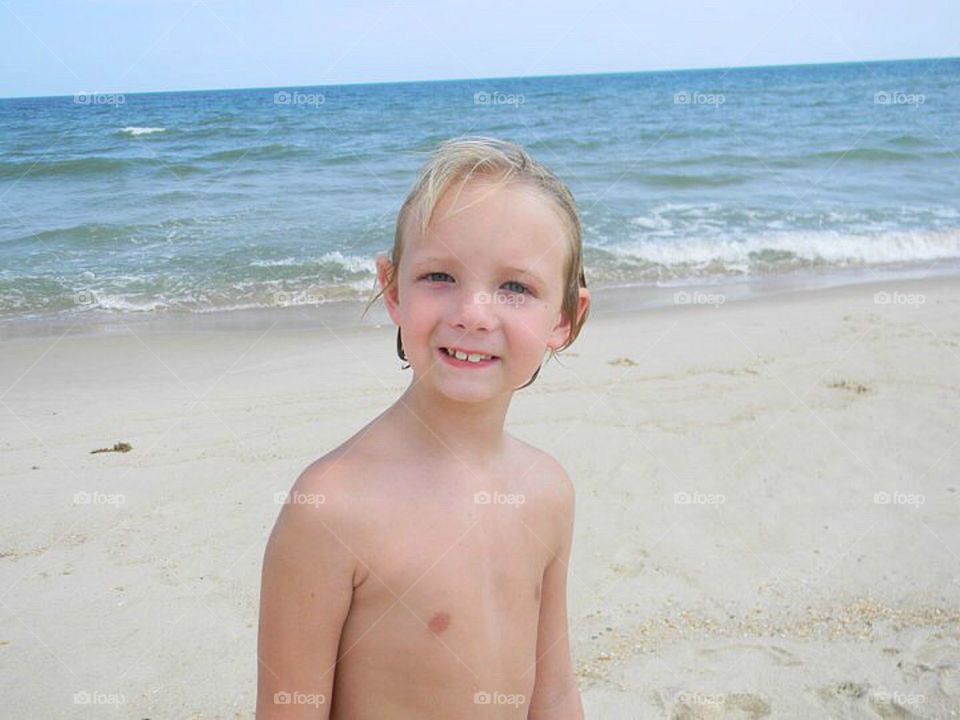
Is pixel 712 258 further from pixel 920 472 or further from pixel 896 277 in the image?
pixel 920 472

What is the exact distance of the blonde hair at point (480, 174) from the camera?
1.60 meters

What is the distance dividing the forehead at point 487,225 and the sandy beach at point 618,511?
6.02 feet

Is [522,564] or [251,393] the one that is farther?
[251,393]

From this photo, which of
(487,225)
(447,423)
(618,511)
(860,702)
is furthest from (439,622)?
(618,511)

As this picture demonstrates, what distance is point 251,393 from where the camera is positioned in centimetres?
557

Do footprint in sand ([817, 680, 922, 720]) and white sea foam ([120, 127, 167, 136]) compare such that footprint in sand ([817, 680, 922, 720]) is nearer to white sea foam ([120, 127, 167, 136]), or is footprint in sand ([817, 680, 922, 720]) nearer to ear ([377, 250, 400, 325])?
ear ([377, 250, 400, 325])

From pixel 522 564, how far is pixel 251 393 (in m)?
4.03

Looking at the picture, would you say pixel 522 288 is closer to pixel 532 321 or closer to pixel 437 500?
pixel 532 321

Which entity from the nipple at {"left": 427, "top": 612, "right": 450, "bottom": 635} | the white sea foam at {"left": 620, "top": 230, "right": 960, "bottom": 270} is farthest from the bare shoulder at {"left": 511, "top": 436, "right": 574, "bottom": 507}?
the white sea foam at {"left": 620, "top": 230, "right": 960, "bottom": 270}

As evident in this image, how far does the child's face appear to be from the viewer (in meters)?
1.56

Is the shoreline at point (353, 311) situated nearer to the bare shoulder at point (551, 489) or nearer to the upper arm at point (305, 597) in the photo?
the bare shoulder at point (551, 489)

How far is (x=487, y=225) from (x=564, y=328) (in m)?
0.33

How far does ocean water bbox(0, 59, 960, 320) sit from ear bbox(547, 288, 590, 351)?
695 centimetres

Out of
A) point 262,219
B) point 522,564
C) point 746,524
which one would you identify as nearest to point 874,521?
point 746,524
